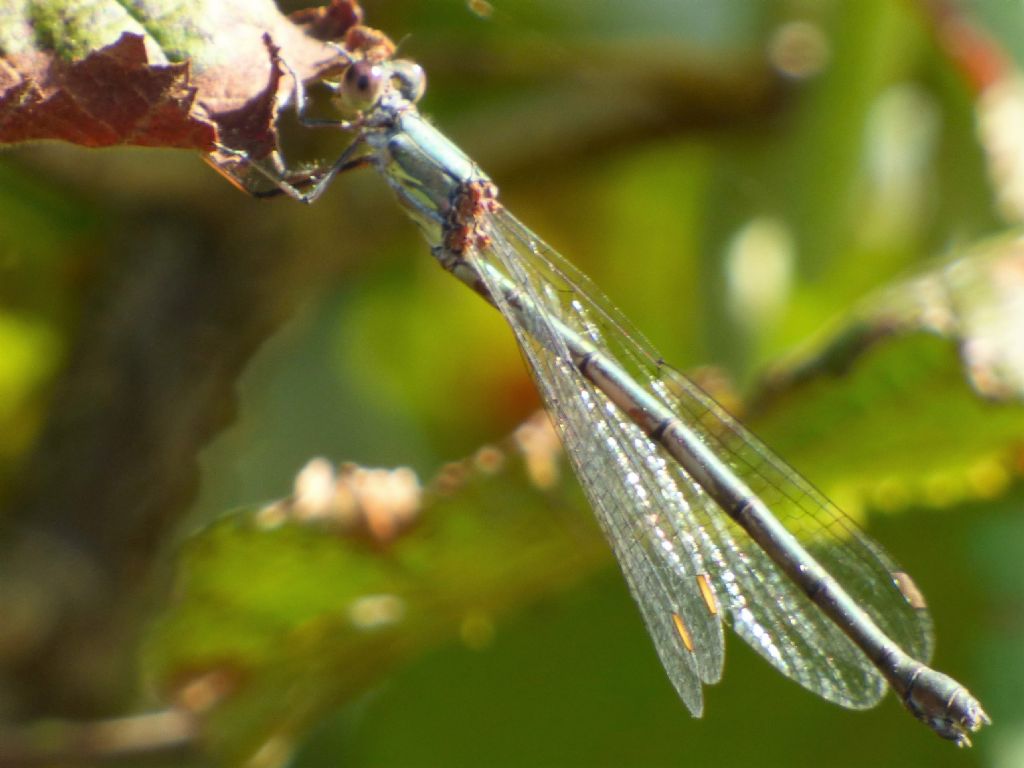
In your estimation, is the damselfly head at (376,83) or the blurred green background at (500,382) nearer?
the damselfly head at (376,83)

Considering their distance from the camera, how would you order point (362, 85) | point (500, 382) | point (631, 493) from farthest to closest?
point (500, 382) < point (631, 493) < point (362, 85)

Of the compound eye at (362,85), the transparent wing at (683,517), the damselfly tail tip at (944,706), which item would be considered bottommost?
the damselfly tail tip at (944,706)

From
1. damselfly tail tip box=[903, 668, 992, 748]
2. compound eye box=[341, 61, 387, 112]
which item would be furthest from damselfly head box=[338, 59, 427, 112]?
damselfly tail tip box=[903, 668, 992, 748]

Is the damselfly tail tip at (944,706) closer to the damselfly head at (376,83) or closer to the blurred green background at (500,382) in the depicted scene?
the blurred green background at (500,382)

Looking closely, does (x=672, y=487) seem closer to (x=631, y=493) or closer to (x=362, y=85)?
(x=631, y=493)

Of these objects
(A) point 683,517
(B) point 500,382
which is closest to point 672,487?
(A) point 683,517

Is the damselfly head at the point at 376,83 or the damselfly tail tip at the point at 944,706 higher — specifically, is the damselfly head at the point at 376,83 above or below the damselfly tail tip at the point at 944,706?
above

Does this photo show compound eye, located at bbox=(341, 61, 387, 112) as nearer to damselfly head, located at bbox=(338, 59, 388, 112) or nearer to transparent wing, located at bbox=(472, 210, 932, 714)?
damselfly head, located at bbox=(338, 59, 388, 112)

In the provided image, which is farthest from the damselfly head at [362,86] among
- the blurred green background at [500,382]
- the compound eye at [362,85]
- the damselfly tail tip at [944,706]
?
the damselfly tail tip at [944,706]
